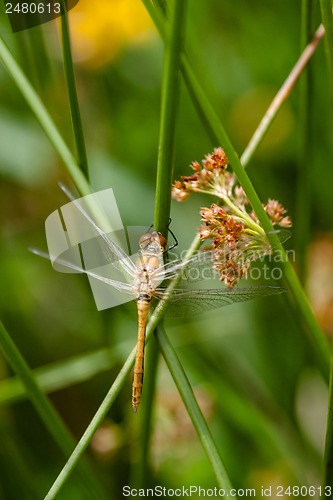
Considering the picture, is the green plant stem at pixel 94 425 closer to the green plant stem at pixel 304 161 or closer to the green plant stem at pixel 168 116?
the green plant stem at pixel 168 116

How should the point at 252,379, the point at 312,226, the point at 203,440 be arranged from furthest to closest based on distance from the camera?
the point at 312,226 → the point at 252,379 → the point at 203,440

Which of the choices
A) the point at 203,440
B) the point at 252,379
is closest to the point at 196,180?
the point at 203,440

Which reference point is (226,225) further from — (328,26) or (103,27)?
(103,27)

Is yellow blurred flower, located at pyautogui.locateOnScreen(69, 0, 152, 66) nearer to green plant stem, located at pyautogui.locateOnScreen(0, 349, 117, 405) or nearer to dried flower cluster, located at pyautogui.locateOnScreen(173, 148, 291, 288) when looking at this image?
green plant stem, located at pyautogui.locateOnScreen(0, 349, 117, 405)

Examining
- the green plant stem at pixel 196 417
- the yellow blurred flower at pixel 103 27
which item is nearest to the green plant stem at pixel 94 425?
the green plant stem at pixel 196 417

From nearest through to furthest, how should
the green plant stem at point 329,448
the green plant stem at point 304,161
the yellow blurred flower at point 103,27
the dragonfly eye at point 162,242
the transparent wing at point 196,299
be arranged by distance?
1. the green plant stem at point 329,448
2. the dragonfly eye at point 162,242
3. the transparent wing at point 196,299
4. the green plant stem at point 304,161
5. the yellow blurred flower at point 103,27

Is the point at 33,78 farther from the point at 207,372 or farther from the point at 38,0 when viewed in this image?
the point at 207,372

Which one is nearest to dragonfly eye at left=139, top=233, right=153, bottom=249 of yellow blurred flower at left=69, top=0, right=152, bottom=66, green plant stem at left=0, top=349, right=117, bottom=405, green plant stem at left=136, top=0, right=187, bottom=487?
green plant stem at left=136, top=0, right=187, bottom=487
